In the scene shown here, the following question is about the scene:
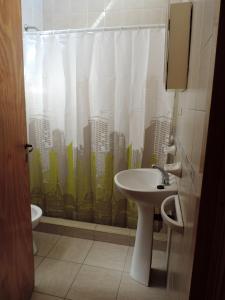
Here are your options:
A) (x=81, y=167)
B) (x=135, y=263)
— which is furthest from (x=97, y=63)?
(x=135, y=263)

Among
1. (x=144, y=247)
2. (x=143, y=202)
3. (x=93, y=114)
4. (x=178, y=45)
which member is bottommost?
(x=144, y=247)

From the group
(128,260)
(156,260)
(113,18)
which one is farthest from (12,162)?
(113,18)

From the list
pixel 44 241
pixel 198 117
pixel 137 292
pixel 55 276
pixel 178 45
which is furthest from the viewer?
pixel 44 241

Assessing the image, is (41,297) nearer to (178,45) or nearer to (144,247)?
(144,247)

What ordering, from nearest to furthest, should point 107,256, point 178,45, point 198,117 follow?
point 198,117 → point 178,45 → point 107,256

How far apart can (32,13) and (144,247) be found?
238 cm

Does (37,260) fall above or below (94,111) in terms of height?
below

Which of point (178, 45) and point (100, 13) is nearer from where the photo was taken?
point (178, 45)

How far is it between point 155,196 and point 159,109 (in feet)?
2.68

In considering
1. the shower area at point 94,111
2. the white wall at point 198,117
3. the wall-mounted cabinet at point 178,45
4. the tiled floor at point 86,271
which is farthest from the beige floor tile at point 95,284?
the wall-mounted cabinet at point 178,45

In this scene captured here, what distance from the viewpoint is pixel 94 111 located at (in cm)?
202

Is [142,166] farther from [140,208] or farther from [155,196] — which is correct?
[155,196]

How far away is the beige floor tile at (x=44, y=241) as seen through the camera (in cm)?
199

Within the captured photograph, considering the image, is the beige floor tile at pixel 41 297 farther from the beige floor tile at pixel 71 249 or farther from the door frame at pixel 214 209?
the door frame at pixel 214 209
